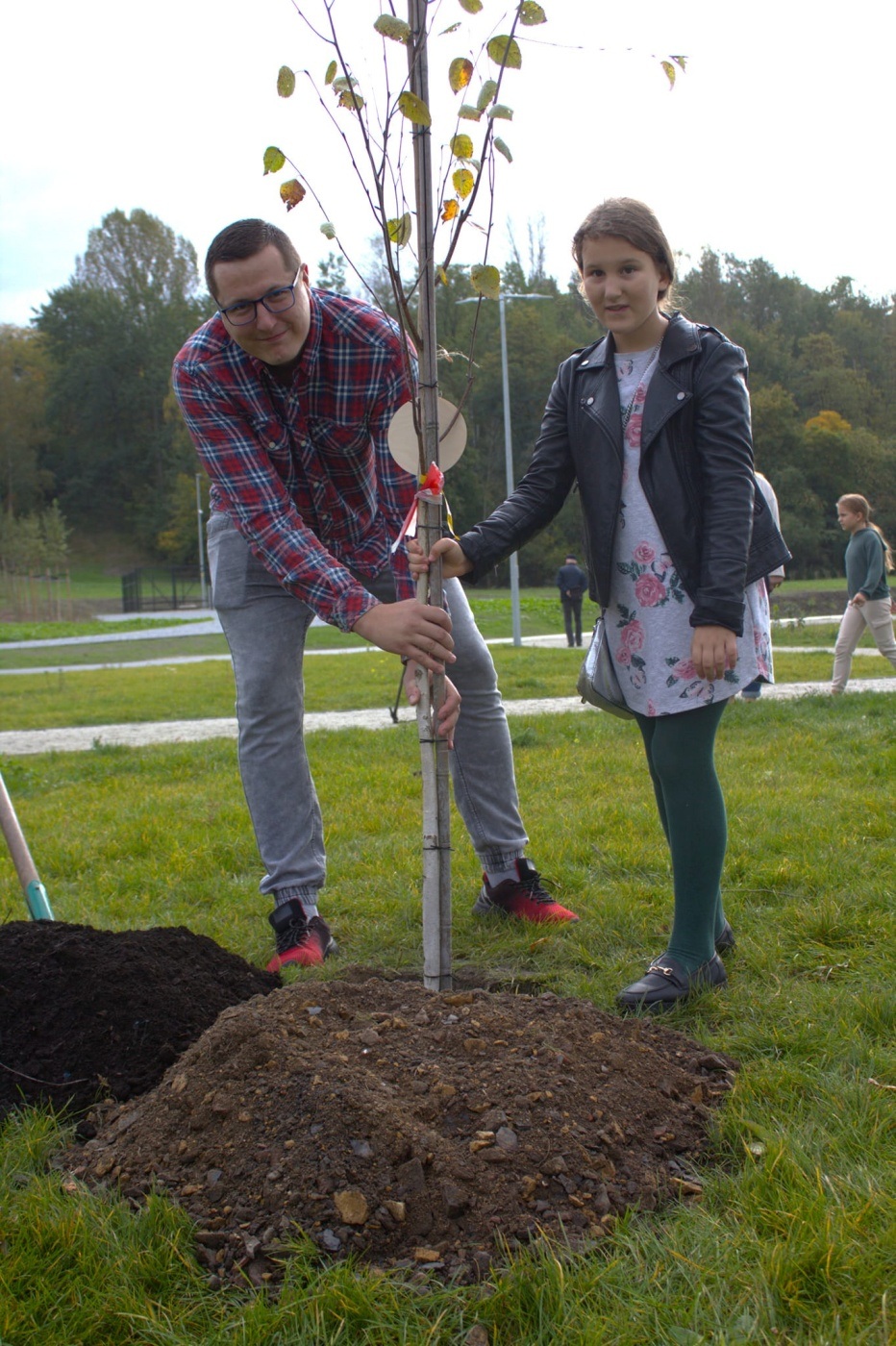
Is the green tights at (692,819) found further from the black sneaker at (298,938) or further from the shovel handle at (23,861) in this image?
the shovel handle at (23,861)

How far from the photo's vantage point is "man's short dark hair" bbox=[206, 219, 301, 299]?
292 cm

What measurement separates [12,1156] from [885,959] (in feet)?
7.21

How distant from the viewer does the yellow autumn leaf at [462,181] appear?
2531 mm

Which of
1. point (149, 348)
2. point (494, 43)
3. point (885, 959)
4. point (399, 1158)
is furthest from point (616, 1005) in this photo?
point (149, 348)

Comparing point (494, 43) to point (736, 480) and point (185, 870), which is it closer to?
point (736, 480)

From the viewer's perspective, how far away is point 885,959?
314cm

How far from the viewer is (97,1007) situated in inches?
109

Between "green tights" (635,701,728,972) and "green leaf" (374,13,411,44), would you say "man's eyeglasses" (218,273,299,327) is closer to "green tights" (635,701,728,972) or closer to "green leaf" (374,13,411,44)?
"green leaf" (374,13,411,44)

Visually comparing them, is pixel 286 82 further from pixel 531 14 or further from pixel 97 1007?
pixel 97 1007

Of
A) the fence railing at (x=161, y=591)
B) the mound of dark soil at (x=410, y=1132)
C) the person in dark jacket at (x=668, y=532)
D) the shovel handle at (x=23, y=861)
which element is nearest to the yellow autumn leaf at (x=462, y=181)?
Answer: the person in dark jacket at (x=668, y=532)

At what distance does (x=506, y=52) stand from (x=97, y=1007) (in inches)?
90.4

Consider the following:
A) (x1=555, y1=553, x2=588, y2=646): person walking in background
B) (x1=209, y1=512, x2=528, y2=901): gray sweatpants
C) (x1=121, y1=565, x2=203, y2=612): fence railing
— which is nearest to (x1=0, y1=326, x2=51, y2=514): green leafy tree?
(x1=121, y1=565, x2=203, y2=612): fence railing

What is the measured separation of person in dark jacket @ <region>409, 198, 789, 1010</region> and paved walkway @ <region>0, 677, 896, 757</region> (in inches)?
240

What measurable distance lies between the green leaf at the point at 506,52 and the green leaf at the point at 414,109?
20 centimetres
